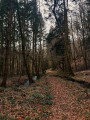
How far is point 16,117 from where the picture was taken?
4012mm

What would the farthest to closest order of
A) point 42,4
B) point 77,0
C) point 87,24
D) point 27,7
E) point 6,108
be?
point 87,24, point 42,4, point 77,0, point 27,7, point 6,108

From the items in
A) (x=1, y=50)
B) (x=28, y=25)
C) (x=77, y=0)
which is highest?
(x=77, y=0)

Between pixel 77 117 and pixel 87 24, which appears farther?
pixel 87 24

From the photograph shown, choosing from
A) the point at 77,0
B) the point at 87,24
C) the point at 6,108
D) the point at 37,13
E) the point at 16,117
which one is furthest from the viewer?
the point at 87,24

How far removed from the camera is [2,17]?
1680 centimetres

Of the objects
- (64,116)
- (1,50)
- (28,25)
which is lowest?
(64,116)

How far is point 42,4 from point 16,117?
52.9 ft

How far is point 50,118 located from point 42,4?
52.8 ft

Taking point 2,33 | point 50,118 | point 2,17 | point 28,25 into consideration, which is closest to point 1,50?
point 2,33

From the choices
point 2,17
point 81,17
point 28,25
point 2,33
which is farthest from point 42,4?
point 81,17

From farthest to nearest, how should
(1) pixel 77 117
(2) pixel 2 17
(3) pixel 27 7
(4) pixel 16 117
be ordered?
(2) pixel 2 17, (3) pixel 27 7, (1) pixel 77 117, (4) pixel 16 117

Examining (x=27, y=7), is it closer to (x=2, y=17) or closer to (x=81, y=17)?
(x=2, y=17)

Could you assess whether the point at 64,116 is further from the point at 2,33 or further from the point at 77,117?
the point at 2,33

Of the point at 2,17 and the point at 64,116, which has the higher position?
the point at 2,17
